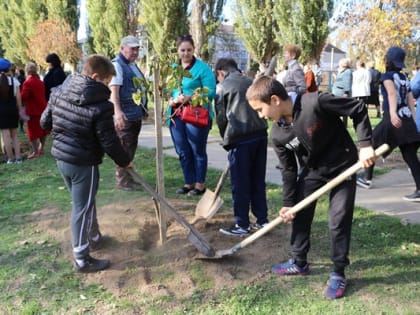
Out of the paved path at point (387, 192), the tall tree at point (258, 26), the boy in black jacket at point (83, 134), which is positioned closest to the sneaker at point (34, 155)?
the paved path at point (387, 192)

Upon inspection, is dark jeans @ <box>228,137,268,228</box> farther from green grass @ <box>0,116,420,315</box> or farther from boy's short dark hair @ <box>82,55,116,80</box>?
boy's short dark hair @ <box>82,55,116,80</box>

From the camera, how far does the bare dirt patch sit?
10.5ft

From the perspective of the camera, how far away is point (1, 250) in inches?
149

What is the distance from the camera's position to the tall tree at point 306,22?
16.4m

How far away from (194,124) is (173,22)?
46.5ft

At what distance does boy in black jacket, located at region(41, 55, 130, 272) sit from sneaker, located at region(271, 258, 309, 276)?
4.61 ft

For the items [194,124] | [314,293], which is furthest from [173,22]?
[314,293]

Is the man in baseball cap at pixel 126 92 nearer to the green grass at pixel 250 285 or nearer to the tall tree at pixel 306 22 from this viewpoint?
the green grass at pixel 250 285

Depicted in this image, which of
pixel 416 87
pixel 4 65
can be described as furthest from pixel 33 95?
pixel 416 87

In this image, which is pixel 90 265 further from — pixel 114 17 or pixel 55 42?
pixel 55 42

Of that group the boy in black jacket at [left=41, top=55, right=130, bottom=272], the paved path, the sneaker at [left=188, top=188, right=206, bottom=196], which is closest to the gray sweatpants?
the boy in black jacket at [left=41, top=55, right=130, bottom=272]

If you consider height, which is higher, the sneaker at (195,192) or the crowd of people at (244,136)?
the crowd of people at (244,136)

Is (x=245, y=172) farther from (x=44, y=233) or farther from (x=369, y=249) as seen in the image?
(x=44, y=233)

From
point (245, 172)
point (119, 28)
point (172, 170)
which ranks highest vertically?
point (119, 28)
